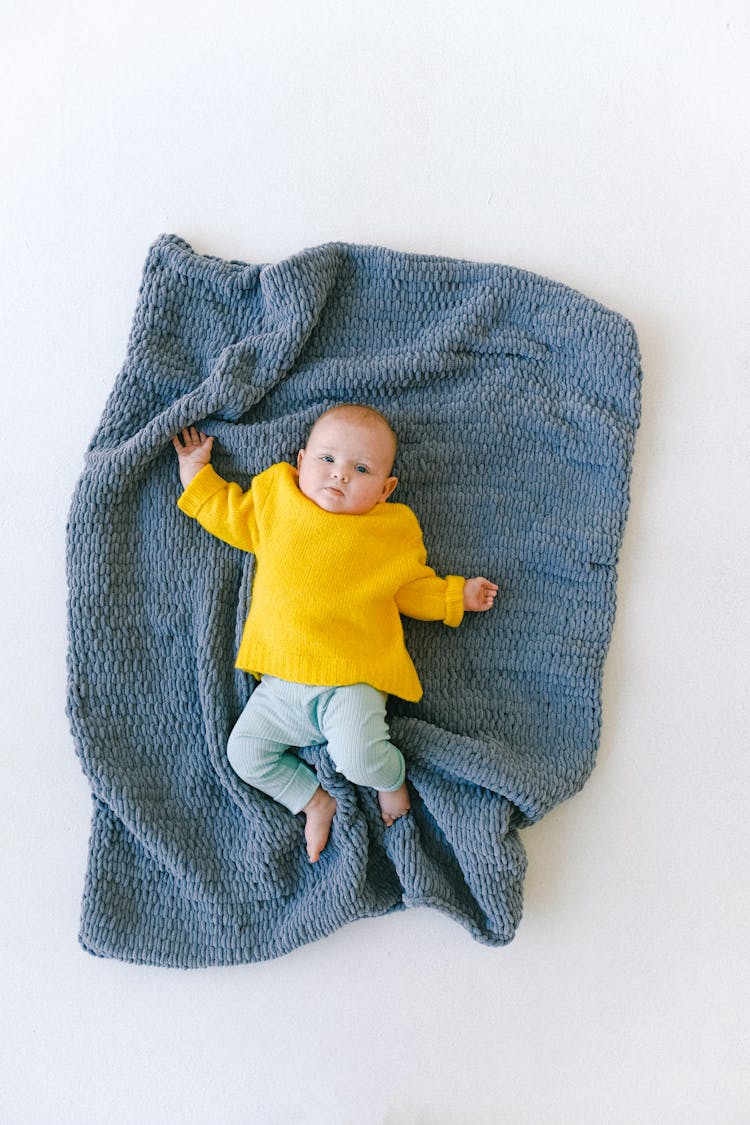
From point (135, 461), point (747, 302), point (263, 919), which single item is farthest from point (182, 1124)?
point (747, 302)

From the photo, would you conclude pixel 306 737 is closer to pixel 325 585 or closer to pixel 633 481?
pixel 325 585

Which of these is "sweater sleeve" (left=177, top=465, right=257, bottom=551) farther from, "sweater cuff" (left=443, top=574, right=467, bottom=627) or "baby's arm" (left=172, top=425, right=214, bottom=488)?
"sweater cuff" (left=443, top=574, right=467, bottom=627)

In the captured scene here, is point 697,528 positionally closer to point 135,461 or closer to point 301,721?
point 301,721

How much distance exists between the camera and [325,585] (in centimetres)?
129

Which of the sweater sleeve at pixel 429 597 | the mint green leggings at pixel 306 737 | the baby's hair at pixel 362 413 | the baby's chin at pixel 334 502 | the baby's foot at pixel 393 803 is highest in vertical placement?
the baby's hair at pixel 362 413

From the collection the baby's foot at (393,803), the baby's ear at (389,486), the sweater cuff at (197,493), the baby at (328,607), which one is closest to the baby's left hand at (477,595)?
the baby at (328,607)

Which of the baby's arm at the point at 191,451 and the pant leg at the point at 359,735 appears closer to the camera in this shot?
the pant leg at the point at 359,735

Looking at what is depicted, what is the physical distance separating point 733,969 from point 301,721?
74 centimetres

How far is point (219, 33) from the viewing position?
151 cm

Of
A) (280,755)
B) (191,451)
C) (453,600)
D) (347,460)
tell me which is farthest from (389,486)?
(280,755)

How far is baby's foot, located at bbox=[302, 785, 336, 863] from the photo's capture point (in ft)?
4.40

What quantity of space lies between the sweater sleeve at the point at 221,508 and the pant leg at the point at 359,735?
0.83 feet

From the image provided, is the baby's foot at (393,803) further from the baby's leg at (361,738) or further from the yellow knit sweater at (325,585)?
the yellow knit sweater at (325,585)

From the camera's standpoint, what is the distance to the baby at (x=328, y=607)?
1.28 m
